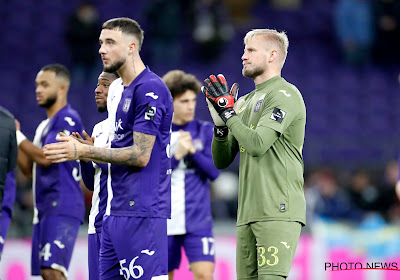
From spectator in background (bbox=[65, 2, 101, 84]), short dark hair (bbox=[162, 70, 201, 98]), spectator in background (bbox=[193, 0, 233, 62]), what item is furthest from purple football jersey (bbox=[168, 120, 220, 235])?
spectator in background (bbox=[193, 0, 233, 62])

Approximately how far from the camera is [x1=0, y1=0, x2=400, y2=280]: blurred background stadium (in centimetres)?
1369

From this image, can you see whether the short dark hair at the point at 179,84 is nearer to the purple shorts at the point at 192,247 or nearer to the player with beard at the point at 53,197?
the player with beard at the point at 53,197

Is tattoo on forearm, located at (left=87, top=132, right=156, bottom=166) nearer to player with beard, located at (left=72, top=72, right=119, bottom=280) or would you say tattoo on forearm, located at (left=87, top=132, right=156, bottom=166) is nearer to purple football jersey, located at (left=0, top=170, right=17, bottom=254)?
player with beard, located at (left=72, top=72, right=119, bottom=280)

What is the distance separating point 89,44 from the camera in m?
16.2

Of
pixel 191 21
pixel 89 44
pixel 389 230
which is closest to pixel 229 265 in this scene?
pixel 389 230

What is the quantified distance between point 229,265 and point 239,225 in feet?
16.7

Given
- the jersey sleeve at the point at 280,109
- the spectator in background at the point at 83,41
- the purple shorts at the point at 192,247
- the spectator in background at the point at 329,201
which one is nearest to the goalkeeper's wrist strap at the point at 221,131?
the jersey sleeve at the point at 280,109

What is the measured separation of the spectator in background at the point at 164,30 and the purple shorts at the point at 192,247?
31.9 feet

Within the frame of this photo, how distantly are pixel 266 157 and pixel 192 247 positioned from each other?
2379mm

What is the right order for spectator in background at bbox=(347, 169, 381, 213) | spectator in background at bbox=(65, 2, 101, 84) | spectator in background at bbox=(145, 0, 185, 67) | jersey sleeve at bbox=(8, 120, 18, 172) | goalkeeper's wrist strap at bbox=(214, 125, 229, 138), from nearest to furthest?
goalkeeper's wrist strap at bbox=(214, 125, 229, 138)
jersey sleeve at bbox=(8, 120, 18, 172)
spectator in background at bbox=(347, 169, 381, 213)
spectator in background at bbox=(65, 2, 101, 84)
spectator in background at bbox=(145, 0, 185, 67)

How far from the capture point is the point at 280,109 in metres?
5.54

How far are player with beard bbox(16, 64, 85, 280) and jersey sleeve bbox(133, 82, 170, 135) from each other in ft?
8.37

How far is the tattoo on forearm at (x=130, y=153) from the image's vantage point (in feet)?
17.4

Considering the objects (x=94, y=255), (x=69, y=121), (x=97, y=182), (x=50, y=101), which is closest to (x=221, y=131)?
(x=97, y=182)
